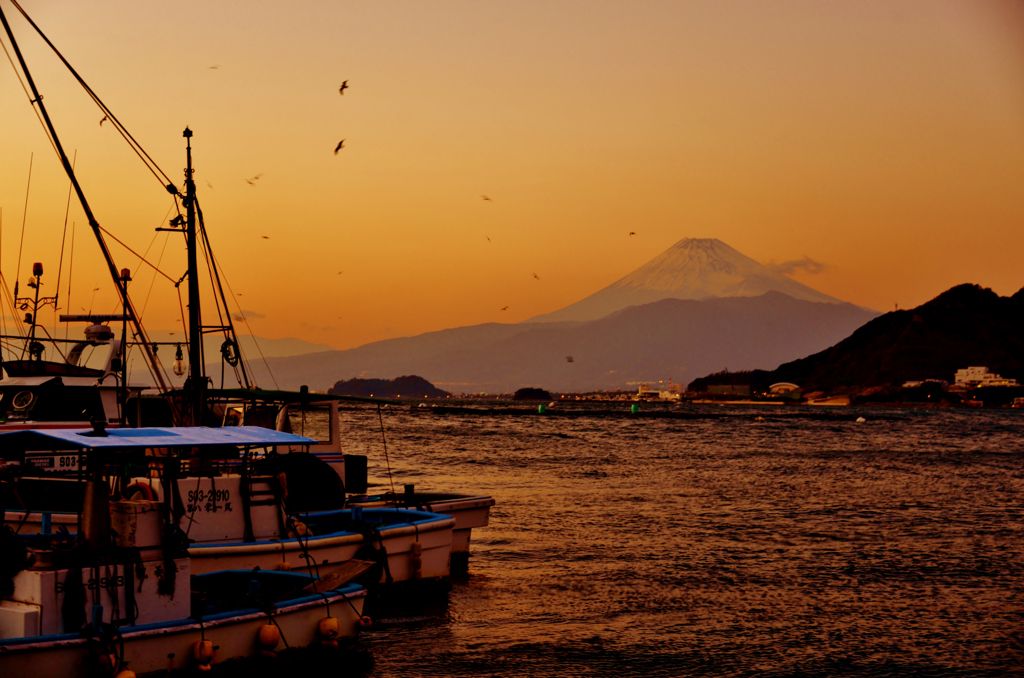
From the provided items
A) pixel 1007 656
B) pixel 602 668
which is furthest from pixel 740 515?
pixel 602 668

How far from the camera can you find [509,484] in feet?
140

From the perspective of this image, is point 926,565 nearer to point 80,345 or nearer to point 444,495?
point 444,495

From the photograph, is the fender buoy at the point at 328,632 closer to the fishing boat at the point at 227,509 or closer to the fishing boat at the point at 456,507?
the fishing boat at the point at 227,509

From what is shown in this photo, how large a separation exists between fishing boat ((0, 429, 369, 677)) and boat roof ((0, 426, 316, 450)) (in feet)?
0.10

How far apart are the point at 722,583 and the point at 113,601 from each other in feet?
46.5

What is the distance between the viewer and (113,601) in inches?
447

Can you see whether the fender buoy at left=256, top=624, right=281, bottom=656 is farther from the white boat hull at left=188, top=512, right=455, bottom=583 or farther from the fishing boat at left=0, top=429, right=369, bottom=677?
the white boat hull at left=188, top=512, right=455, bottom=583

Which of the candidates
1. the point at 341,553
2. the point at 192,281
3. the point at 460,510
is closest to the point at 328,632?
the point at 341,553

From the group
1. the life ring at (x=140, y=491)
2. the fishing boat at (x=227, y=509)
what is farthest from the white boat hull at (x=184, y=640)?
the life ring at (x=140, y=491)

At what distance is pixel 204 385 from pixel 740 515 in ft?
67.2

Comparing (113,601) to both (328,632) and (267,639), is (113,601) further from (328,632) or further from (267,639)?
(328,632)

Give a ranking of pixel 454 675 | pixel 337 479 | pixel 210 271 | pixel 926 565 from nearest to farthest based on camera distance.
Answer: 1. pixel 454 675
2. pixel 337 479
3. pixel 926 565
4. pixel 210 271

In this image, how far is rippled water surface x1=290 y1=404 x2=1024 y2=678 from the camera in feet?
50.9

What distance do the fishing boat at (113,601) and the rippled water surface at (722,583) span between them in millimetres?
2535
